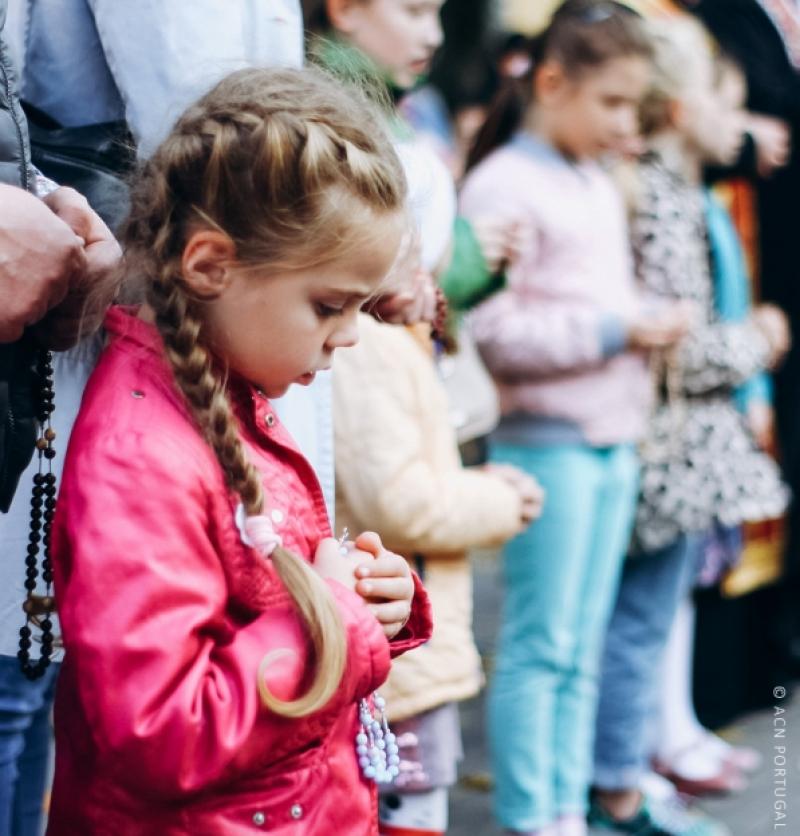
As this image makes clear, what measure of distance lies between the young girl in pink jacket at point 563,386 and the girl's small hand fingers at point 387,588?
1.55 meters

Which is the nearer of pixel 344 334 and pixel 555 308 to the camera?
pixel 344 334

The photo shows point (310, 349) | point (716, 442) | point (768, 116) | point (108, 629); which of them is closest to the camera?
point (108, 629)

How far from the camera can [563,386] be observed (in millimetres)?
3135

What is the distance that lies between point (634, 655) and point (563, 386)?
2.70 feet

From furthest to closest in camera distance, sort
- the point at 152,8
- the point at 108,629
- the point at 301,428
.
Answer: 1. the point at 301,428
2. the point at 152,8
3. the point at 108,629

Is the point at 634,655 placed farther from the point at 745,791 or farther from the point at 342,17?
the point at 342,17

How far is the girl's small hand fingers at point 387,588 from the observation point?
59.0 inches

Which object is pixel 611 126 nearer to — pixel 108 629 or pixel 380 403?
pixel 380 403

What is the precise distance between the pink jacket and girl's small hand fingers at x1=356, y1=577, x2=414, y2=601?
44mm

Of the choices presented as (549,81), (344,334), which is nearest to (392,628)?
(344,334)

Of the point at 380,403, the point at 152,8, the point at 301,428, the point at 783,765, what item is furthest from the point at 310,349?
the point at 783,765

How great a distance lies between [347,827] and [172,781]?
29 cm

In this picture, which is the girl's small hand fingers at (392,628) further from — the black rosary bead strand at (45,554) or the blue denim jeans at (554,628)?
the blue denim jeans at (554,628)

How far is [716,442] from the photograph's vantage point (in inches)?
137
